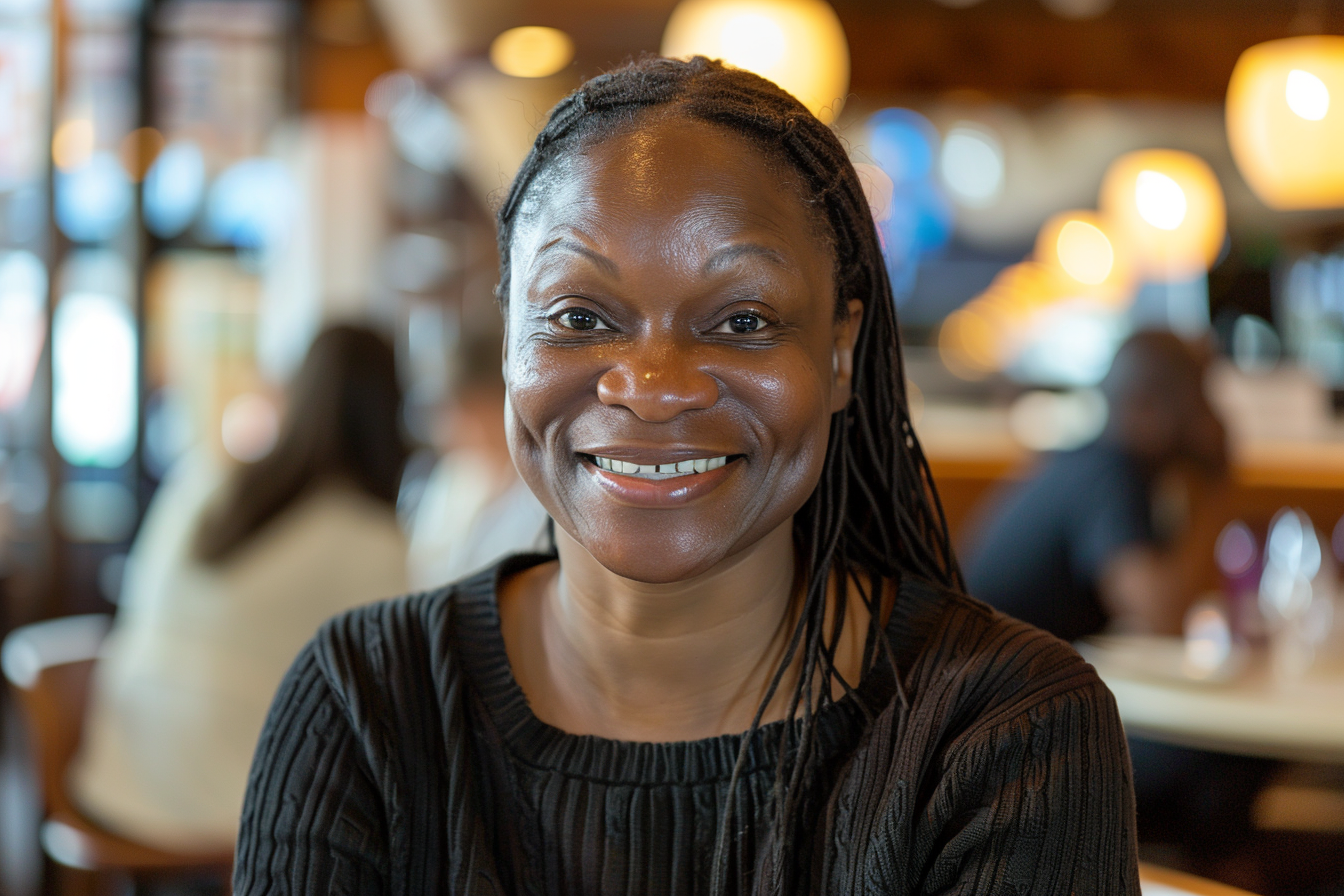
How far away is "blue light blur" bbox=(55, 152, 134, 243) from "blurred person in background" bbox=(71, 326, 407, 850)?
3.36 m

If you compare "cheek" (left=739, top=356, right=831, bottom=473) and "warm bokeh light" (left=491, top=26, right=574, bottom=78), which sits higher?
"warm bokeh light" (left=491, top=26, right=574, bottom=78)

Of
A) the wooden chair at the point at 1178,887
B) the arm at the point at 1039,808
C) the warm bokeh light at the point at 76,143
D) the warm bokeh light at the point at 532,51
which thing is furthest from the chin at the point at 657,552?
the warm bokeh light at the point at 76,143

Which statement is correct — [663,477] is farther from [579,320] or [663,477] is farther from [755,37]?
[755,37]

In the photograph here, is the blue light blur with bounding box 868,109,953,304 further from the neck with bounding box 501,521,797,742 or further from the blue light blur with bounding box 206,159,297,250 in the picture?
the neck with bounding box 501,521,797,742

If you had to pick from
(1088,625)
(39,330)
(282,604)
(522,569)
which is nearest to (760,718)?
(522,569)

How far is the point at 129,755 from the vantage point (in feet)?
7.26

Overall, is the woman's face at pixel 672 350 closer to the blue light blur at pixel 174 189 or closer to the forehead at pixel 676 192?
the forehead at pixel 676 192

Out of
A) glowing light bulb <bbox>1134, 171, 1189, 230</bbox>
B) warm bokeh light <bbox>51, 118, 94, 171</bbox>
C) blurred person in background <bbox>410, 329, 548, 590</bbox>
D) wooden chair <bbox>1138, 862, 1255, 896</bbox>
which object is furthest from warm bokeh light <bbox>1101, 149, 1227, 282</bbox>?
warm bokeh light <bbox>51, 118, 94, 171</bbox>

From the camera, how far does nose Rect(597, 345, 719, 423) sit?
2.98 ft

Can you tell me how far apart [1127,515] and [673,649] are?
1.93 metres

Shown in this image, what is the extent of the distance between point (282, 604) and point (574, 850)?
144 centimetres

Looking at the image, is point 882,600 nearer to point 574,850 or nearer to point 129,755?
point 574,850

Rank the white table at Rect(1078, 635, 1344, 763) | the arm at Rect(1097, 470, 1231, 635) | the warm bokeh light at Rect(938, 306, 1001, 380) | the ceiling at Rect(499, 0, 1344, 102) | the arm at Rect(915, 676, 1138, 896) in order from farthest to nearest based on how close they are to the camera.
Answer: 1. the warm bokeh light at Rect(938, 306, 1001, 380)
2. the ceiling at Rect(499, 0, 1344, 102)
3. the arm at Rect(1097, 470, 1231, 635)
4. the white table at Rect(1078, 635, 1344, 763)
5. the arm at Rect(915, 676, 1138, 896)

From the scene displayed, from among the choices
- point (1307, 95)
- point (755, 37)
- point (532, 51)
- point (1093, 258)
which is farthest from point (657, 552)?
point (1093, 258)
